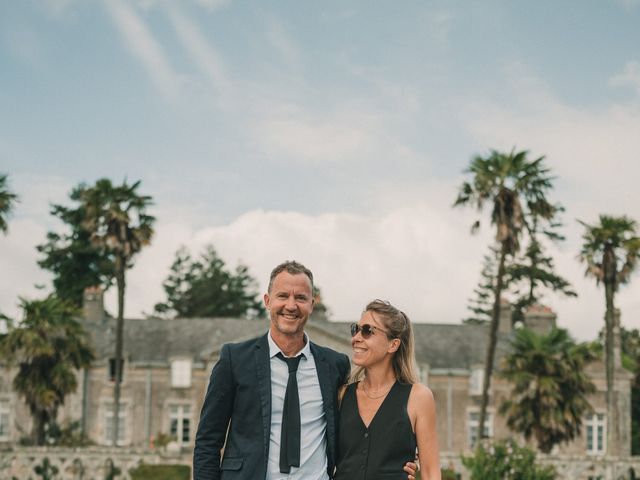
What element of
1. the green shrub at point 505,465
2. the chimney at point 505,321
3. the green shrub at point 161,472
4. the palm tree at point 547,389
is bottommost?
the green shrub at point 161,472

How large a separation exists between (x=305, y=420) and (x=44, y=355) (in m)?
30.2

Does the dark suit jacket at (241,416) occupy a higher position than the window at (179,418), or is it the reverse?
the dark suit jacket at (241,416)

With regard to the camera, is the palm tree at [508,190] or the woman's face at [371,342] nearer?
the woman's face at [371,342]

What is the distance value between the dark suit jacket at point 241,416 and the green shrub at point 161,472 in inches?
846

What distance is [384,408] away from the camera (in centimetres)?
557

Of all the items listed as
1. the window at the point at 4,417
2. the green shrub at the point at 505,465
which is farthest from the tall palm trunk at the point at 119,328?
the green shrub at the point at 505,465

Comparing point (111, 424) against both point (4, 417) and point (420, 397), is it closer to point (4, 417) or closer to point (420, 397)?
point (4, 417)

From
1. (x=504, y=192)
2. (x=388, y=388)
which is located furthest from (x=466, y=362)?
(x=388, y=388)

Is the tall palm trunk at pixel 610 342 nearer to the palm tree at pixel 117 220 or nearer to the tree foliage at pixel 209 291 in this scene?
the palm tree at pixel 117 220

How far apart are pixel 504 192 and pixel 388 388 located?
92.4ft

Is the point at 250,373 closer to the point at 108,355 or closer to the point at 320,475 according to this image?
the point at 320,475

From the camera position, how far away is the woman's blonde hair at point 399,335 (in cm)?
568

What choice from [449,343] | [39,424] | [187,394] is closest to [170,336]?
[187,394]

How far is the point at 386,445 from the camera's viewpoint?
17.9ft
